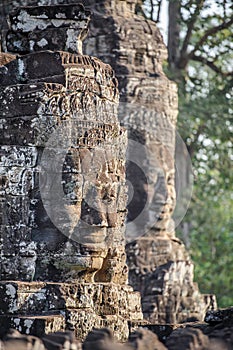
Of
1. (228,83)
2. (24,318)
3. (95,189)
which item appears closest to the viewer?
(24,318)

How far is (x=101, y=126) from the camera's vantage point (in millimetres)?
13617

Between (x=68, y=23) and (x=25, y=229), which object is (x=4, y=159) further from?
(x=68, y=23)

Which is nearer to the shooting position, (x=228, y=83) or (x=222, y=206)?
(x=228, y=83)

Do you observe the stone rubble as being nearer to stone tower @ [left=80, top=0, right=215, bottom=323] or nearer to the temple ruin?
the temple ruin

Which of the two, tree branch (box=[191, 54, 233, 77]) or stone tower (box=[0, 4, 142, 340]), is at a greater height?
stone tower (box=[0, 4, 142, 340])

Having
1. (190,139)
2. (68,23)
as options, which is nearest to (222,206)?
(190,139)

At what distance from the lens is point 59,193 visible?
13258 mm

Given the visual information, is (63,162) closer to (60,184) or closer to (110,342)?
(60,184)

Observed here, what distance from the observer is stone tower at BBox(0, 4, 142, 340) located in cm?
1306

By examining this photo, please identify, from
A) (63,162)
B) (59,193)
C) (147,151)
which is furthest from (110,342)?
(147,151)

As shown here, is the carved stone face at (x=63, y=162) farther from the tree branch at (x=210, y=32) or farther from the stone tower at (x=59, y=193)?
the tree branch at (x=210, y=32)

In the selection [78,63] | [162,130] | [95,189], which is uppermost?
[78,63]

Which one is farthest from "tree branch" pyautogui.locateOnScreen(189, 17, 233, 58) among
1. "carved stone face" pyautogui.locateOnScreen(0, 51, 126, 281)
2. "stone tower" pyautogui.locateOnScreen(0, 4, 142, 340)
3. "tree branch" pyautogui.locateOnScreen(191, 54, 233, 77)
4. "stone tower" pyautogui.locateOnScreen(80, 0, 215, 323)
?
"carved stone face" pyautogui.locateOnScreen(0, 51, 126, 281)

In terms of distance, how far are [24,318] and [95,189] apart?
61.8 inches
